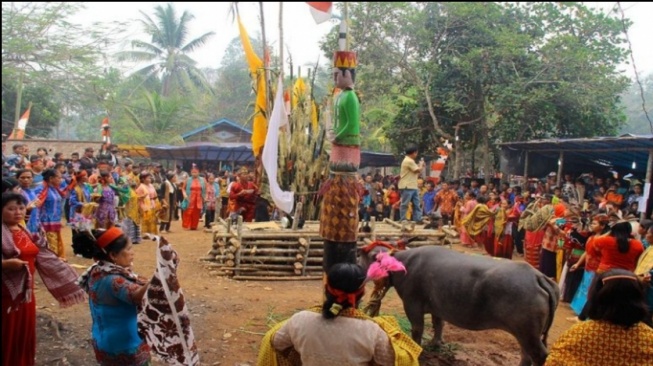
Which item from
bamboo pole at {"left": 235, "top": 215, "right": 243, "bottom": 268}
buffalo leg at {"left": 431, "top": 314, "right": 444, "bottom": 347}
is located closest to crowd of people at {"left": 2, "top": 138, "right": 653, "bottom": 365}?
buffalo leg at {"left": 431, "top": 314, "right": 444, "bottom": 347}

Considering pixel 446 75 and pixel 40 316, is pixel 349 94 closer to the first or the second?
pixel 40 316

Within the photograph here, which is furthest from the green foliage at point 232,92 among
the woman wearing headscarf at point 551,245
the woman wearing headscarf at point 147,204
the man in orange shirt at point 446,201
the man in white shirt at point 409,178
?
the woman wearing headscarf at point 551,245

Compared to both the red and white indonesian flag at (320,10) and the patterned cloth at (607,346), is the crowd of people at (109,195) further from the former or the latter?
the patterned cloth at (607,346)

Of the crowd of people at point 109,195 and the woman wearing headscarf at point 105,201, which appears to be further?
the woman wearing headscarf at point 105,201

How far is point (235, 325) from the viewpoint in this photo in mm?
6523

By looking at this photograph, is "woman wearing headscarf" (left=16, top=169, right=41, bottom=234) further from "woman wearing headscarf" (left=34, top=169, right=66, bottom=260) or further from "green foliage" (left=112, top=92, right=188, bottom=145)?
"green foliage" (left=112, top=92, right=188, bottom=145)

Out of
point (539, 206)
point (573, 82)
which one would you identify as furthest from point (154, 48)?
point (539, 206)

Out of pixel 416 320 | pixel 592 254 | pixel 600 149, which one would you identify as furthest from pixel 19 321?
pixel 600 149

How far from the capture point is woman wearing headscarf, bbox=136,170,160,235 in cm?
1208

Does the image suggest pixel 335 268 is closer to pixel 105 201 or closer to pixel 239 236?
pixel 239 236

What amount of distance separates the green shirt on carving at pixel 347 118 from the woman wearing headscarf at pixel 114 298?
2219 millimetres

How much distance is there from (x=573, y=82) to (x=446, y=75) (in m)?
3.47

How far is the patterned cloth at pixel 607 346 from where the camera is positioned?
2.98m

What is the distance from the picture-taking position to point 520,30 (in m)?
15.3
